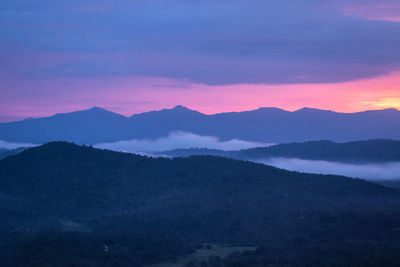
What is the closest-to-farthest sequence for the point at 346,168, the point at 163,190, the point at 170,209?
the point at 170,209, the point at 163,190, the point at 346,168

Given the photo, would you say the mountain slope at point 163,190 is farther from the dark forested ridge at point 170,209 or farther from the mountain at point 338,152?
the mountain at point 338,152

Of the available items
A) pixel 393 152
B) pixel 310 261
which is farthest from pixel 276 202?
pixel 393 152

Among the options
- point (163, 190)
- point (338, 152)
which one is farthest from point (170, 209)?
point (338, 152)

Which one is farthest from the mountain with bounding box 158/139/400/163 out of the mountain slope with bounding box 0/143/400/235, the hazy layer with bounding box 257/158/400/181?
the mountain slope with bounding box 0/143/400/235

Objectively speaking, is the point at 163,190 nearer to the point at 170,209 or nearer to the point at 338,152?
the point at 170,209

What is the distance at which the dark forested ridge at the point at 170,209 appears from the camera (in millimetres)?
49531

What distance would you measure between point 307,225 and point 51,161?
4843 centimetres

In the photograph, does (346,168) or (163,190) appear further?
(346,168)

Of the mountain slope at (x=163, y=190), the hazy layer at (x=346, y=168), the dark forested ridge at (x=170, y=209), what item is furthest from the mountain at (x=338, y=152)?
the mountain slope at (x=163, y=190)

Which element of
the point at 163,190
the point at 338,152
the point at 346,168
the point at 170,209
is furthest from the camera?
the point at 338,152

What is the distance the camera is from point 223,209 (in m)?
72.1

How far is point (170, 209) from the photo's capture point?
7369cm

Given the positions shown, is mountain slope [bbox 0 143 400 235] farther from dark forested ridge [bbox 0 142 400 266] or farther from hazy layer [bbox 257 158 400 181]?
hazy layer [bbox 257 158 400 181]

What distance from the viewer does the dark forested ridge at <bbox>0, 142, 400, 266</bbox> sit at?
1950 inches
